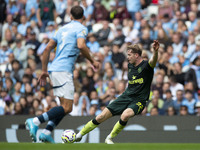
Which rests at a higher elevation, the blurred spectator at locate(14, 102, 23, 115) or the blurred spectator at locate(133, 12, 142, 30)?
the blurred spectator at locate(133, 12, 142, 30)

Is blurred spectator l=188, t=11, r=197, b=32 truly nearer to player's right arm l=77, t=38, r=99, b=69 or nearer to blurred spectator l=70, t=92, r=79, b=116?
blurred spectator l=70, t=92, r=79, b=116

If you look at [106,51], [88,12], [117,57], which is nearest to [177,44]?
[117,57]

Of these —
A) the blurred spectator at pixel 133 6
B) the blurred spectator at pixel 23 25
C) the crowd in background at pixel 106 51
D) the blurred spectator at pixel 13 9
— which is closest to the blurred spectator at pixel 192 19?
the crowd in background at pixel 106 51

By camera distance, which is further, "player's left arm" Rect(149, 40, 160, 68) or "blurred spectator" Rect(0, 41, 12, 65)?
"blurred spectator" Rect(0, 41, 12, 65)

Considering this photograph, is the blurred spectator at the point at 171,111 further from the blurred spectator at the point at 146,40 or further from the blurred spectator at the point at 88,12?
the blurred spectator at the point at 88,12

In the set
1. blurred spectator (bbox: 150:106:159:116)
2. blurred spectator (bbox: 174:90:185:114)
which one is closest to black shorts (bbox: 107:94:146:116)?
blurred spectator (bbox: 150:106:159:116)

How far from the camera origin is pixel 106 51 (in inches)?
574

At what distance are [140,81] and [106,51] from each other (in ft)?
19.2

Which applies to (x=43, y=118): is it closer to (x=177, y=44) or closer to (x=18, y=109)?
(x=18, y=109)

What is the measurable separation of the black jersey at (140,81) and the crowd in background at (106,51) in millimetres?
3633

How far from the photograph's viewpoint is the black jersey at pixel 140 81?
29.0ft

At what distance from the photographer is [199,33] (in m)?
14.5

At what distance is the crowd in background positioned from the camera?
13094 mm

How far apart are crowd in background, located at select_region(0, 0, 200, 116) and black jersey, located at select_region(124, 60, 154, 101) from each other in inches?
143
